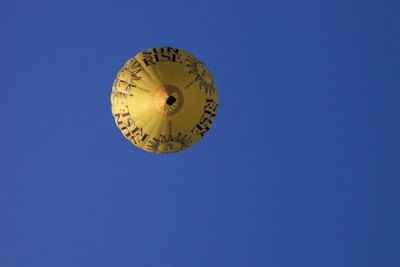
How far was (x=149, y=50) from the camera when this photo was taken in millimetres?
26750

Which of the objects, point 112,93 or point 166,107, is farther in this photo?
point 112,93

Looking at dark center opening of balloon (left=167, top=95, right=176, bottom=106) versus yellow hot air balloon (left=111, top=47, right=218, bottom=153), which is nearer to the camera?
dark center opening of balloon (left=167, top=95, right=176, bottom=106)

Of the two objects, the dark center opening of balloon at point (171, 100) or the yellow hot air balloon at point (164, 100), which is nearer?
the dark center opening of balloon at point (171, 100)

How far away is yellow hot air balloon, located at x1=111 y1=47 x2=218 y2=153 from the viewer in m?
25.5

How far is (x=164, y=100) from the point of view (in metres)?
25.2

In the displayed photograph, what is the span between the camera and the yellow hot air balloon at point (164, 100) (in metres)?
25.5

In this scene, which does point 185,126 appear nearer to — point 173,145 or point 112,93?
point 173,145

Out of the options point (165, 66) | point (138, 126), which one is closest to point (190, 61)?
point (165, 66)

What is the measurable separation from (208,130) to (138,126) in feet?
9.22

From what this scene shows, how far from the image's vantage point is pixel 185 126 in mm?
25953

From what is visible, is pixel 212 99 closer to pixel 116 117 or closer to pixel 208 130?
pixel 208 130

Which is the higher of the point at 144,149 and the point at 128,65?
the point at 128,65

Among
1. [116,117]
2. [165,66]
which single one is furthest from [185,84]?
[116,117]

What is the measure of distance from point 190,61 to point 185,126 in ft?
8.12
